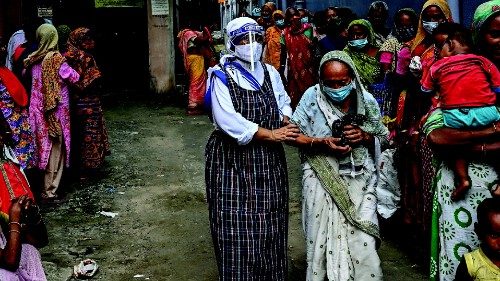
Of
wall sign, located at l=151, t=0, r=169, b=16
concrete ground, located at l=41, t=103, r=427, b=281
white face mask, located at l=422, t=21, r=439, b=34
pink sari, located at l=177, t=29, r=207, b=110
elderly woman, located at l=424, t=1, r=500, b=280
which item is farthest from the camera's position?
wall sign, located at l=151, t=0, r=169, b=16

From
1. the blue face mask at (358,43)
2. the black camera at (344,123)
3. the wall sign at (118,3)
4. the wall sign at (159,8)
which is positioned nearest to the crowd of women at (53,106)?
the blue face mask at (358,43)

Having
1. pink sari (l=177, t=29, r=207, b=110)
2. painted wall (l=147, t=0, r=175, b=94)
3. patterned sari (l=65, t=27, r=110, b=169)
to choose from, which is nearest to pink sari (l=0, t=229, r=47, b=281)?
patterned sari (l=65, t=27, r=110, b=169)

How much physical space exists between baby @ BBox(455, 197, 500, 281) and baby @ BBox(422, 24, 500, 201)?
16 centimetres

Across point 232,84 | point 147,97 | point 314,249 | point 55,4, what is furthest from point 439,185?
point 55,4

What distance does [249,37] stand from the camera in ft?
13.0

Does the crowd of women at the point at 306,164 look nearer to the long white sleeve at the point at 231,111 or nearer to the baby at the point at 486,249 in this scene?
the long white sleeve at the point at 231,111

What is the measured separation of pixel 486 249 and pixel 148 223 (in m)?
3.87

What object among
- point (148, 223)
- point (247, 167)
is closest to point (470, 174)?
point (247, 167)

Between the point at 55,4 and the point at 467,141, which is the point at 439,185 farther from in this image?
the point at 55,4

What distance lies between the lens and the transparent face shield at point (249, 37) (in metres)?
3.97

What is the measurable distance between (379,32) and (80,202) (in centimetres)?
374

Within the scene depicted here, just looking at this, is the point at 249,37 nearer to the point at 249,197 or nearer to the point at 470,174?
the point at 249,197

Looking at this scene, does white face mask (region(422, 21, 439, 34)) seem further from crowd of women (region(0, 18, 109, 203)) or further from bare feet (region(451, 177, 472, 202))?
→ crowd of women (region(0, 18, 109, 203))

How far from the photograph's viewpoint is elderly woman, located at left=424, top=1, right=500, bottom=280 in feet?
9.96
